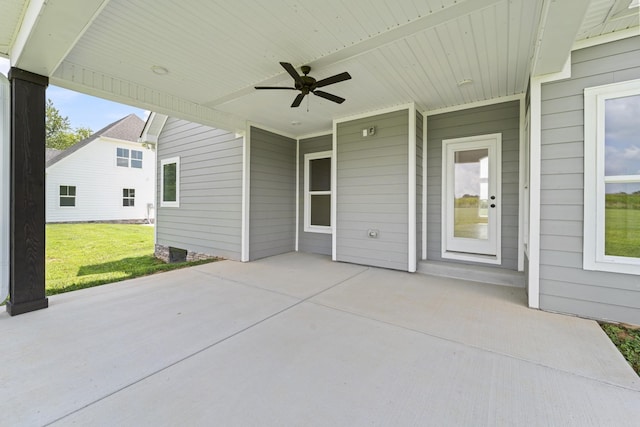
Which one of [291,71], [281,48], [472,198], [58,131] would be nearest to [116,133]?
[58,131]

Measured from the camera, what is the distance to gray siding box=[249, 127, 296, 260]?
539cm

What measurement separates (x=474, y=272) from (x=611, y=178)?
193 cm

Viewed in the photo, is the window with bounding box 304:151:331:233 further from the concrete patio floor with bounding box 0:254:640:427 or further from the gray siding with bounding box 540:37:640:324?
the gray siding with bounding box 540:37:640:324

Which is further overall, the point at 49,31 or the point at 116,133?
the point at 116,133

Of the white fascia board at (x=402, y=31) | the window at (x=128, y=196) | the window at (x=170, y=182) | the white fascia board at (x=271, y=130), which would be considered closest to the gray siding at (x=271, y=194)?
the white fascia board at (x=271, y=130)

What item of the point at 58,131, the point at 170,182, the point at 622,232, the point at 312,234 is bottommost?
the point at 312,234

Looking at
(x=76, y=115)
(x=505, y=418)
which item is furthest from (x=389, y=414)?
(x=76, y=115)

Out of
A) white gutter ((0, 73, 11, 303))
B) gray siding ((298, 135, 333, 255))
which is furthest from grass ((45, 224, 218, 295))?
gray siding ((298, 135, 333, 255))

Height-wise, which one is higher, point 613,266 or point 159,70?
point 159,70

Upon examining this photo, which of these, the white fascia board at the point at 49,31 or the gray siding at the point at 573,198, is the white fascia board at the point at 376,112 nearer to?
the gray siding at the point at 573,198

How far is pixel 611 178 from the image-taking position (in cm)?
257

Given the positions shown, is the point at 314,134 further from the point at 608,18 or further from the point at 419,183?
the point at 608,18

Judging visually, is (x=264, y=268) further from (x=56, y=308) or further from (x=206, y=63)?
(x=206, y=63)

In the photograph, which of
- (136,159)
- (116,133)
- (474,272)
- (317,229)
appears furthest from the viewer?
(136,159)
